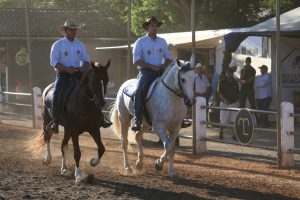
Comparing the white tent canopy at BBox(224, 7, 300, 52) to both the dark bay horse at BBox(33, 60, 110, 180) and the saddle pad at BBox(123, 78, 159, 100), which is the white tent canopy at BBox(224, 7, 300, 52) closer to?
the saddle pad at BBox(123, 78, 159, 100)

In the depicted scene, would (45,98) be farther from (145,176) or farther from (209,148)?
(209,148)

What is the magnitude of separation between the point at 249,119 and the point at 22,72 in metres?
24.7

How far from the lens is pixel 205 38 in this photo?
21.2m

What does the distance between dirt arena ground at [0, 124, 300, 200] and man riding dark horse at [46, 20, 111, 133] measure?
1.09m

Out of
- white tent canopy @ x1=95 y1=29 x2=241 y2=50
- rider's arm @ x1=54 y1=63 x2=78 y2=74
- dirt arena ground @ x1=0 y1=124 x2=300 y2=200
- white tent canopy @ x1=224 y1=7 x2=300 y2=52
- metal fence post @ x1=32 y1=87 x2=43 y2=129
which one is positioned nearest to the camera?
dirt arena ground @ x1=0 y1=124 x2=300 y2=200

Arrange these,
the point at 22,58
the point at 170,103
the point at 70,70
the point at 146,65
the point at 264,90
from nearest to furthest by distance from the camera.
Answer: the point at 170,103
the point at 70,70
the point at 146,65
the point at 264,90
the point at 22,58

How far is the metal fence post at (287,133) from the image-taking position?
12.7 metres

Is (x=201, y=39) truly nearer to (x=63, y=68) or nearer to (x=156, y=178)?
(x=63, y=68)

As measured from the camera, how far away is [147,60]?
11953mm

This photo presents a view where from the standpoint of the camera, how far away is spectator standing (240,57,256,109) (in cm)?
2044

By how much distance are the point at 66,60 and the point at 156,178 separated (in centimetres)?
256

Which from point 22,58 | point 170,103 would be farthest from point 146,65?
point 22,58

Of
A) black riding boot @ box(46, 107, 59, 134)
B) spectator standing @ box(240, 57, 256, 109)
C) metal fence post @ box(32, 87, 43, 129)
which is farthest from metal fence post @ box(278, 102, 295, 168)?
metal fence post @ box(32, 87, 43, 129)

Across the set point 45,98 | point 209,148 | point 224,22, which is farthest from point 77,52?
point 224,22
